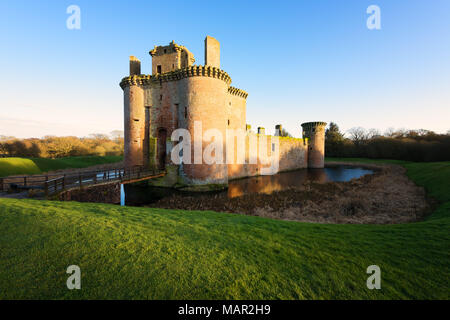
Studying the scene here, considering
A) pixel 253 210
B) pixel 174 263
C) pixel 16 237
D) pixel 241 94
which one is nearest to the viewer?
pixel 174 263

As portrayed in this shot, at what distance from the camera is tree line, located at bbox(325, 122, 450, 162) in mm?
40812

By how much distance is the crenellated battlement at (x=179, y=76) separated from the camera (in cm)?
1634

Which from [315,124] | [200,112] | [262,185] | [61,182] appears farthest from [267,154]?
[61,182]

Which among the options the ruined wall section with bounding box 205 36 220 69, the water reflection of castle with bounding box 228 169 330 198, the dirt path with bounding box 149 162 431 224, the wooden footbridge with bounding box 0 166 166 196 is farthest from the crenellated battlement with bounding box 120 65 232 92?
the dirt path with bounding box 149 162 431 224

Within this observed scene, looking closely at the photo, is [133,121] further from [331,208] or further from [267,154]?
[331,208]

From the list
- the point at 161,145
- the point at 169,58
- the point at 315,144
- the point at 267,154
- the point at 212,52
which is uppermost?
the point at 169,58

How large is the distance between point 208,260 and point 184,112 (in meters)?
15.9

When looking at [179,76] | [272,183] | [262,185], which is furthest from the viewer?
[272,183]

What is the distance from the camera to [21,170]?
22.1 metres

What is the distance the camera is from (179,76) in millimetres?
17844

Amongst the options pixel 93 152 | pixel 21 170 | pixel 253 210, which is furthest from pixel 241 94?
pixel 93 152
